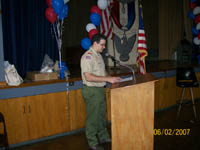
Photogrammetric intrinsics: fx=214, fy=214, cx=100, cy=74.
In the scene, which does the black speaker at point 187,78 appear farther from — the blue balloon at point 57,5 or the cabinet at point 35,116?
the blue balloon at point 57,5

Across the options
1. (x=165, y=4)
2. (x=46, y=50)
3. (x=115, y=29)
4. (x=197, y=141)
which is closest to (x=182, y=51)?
(x=165, y=4)

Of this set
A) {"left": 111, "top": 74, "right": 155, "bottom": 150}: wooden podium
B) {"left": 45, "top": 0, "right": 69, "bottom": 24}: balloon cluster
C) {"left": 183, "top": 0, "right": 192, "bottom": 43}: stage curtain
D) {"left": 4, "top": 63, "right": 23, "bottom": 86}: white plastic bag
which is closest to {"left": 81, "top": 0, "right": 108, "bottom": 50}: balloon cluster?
{"left": 45, "top": 0, "right": 69, "bottom": 24}: balloon cluster

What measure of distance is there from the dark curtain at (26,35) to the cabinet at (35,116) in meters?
0.73

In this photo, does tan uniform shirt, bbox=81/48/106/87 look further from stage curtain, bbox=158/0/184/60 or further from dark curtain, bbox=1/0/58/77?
stage curtain, bbox=158/0/184/60

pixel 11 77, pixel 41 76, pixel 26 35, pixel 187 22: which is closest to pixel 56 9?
pixel 26 35

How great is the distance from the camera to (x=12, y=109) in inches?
109

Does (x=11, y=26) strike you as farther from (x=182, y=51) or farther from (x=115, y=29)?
(x=182, y=51)

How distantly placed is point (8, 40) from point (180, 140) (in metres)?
2.90

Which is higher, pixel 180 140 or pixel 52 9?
pixel 52 9

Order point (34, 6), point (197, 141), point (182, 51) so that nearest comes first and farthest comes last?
1. point (197, 141)
2. point (34, 6)
3. point (182, 51)

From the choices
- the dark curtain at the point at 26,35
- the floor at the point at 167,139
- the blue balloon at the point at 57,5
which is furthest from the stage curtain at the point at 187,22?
the blue balloon at the point at 57,5

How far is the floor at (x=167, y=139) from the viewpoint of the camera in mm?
2826

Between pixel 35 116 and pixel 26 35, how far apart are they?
131 centimetres

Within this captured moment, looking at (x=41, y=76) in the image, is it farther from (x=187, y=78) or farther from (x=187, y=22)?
(x=187, y=22)
